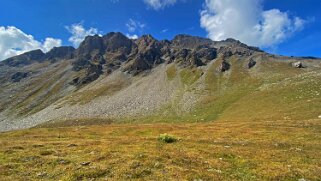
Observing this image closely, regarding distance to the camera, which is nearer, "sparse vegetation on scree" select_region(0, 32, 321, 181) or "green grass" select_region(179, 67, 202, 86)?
"sparse vegetation on scree" select_region(0, 32, 321, 181)

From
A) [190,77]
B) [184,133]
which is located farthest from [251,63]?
[184,133]

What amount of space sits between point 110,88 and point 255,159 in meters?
169

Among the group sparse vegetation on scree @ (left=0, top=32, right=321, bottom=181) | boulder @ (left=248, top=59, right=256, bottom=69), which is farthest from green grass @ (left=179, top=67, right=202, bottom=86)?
boulder @ (left=248, top=59, right=256, bottom=69)

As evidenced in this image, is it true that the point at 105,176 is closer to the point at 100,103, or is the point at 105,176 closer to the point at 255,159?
the point at 255,159

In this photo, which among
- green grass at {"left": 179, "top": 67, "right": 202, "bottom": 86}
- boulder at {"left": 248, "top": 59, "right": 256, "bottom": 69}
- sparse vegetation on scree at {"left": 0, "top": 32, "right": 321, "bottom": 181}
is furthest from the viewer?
boulder at {"left": 248, "top": 59, "right": 256, "bottom": 69}

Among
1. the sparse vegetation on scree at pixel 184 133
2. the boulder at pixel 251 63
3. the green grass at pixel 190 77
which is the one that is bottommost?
the sparse vegetation on scree at pixel 184 133

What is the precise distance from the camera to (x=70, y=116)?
13150 centimetres

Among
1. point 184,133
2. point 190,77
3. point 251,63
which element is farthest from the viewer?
point 190,77

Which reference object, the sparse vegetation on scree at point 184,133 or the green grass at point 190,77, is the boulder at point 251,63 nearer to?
the sparse vegetation on scree at point 184,133

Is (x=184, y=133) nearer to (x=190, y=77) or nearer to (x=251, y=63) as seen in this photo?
(x=190, y=77)

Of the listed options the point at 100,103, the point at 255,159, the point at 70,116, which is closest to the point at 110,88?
the point at 100,103

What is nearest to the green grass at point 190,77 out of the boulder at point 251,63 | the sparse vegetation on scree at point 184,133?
the sparse vegetation on scree at point 184,133

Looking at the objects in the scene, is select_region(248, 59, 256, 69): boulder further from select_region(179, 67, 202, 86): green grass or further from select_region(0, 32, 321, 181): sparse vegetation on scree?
select_region(179, 67, 202, 86): green grass

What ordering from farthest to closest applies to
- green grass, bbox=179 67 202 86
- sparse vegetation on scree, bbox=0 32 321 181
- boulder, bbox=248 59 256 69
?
boulder, bbox=248 59 256 69, green grass, bbox=179 67 202 86, sparse vegetation on scree, bbox=0 32 321 181
